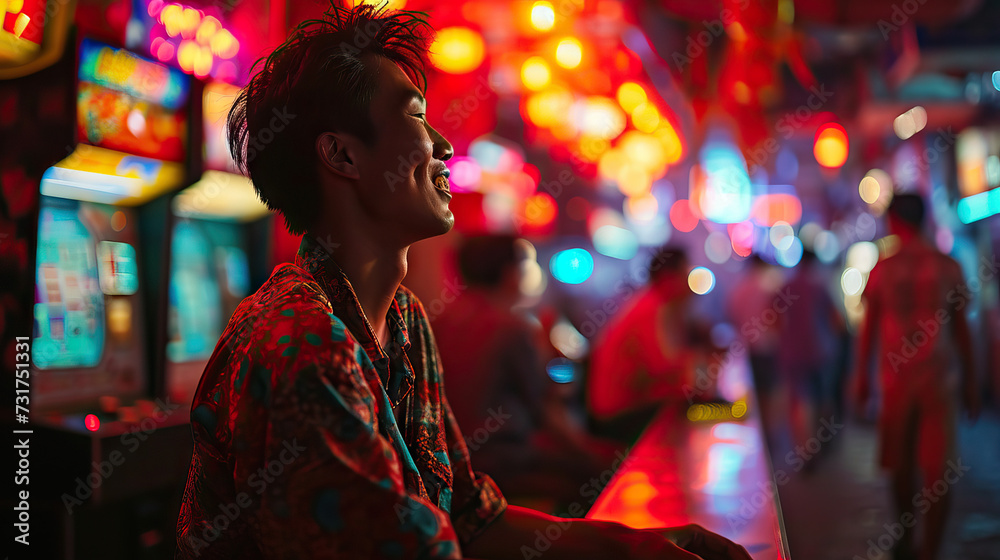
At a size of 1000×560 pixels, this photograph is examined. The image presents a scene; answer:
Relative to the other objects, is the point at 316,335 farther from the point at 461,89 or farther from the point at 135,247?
the point at 461,89

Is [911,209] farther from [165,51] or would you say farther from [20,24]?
[20,24]

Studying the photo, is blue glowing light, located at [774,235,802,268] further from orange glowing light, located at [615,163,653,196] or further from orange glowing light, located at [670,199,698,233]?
orange glowing light, located at [615,163,653,196]

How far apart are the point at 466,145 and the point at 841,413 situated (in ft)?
15.2

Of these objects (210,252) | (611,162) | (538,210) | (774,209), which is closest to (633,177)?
(611,162)

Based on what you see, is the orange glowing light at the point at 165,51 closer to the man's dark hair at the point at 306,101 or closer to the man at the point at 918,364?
the man's dark hair at the point at 306,101

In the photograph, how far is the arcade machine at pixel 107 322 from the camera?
7.29 ft

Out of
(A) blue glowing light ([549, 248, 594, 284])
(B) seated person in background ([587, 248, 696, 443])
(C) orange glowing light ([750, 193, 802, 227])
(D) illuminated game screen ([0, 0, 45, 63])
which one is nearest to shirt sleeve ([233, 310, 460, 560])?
(D) illuminated game screen ([0, 0, 45, 63])

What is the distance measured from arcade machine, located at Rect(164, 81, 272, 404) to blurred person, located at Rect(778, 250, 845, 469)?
4.06 m

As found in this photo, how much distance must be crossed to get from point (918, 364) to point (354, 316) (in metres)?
3.32

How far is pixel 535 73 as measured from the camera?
17.3 feet

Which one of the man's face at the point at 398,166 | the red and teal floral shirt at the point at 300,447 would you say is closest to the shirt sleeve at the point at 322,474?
the red and teal floral shirt at the point at 300,447

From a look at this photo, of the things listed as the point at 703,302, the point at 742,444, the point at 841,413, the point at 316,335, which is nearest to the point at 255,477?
the point at 316,335

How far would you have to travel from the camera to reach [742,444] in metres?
2.22

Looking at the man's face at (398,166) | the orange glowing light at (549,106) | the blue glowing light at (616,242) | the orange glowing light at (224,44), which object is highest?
the orange glowing light at (549,106)
